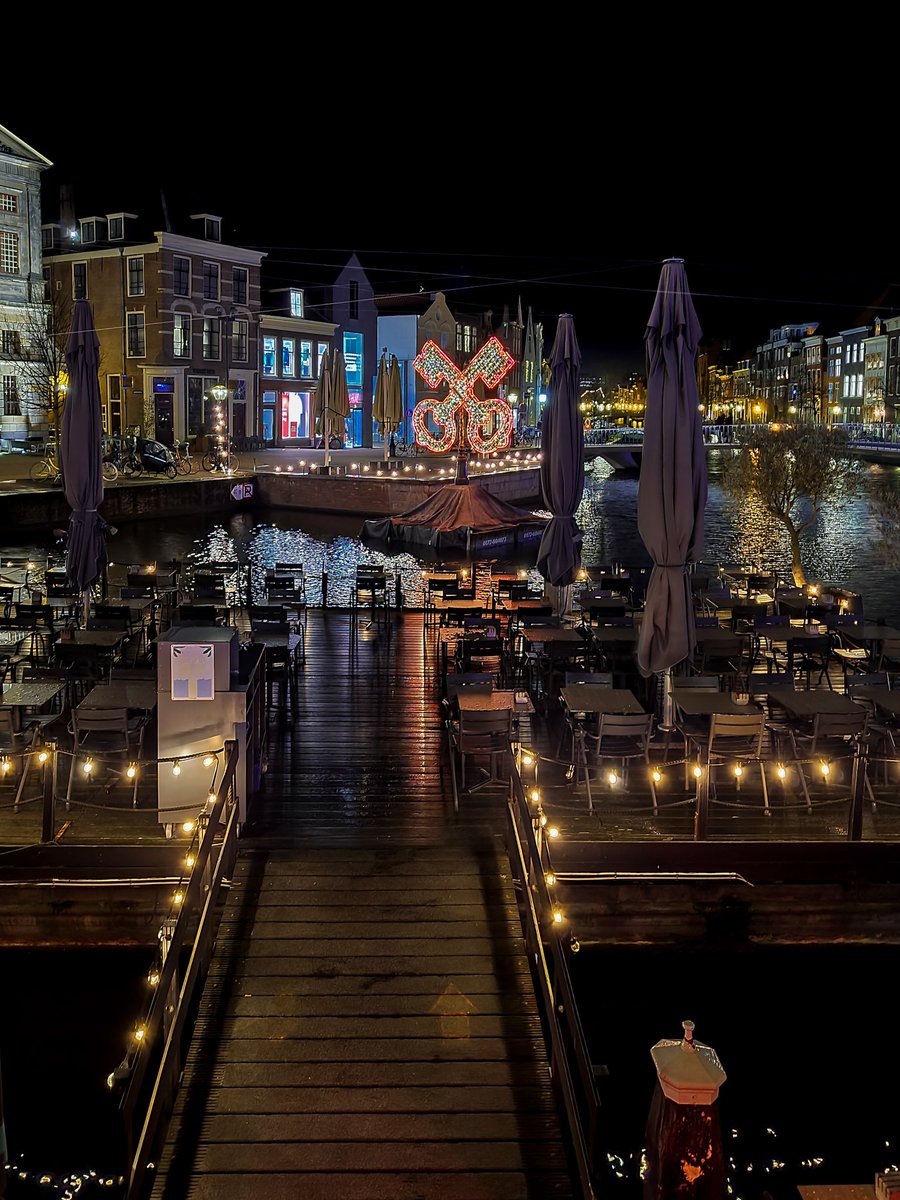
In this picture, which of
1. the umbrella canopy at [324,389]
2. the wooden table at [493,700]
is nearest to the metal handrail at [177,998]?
the wooden table at [493,700]

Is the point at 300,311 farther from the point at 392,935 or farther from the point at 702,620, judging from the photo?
the point at 392,935

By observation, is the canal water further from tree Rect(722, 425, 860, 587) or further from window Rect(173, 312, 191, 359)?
window Rect(173, 312, 191, 359)

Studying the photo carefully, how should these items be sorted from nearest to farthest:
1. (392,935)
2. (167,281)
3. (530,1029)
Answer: (530,1029) < (392,935) < (167,281)

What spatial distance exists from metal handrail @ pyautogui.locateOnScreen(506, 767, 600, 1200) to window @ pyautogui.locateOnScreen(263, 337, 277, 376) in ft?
202

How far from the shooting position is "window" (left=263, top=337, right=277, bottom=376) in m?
68.2

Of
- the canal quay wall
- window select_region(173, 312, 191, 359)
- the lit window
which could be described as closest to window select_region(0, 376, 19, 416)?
the lit window

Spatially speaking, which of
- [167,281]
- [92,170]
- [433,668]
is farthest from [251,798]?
[92,170]

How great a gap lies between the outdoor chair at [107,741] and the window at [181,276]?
52.6 metres

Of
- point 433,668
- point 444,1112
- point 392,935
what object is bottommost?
point 444,1112

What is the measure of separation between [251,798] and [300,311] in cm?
6437

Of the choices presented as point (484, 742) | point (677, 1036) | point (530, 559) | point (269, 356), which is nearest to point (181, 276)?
point (269, 356)

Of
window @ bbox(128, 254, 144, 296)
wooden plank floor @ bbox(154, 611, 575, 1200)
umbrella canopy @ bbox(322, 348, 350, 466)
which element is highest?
window @ bbox(128, 254, 144, 296)

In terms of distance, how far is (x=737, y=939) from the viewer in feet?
31.0

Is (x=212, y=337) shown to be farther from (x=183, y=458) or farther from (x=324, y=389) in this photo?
(x=324, y=389)
